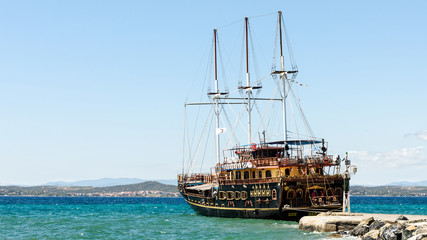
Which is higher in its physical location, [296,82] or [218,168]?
[296,82]

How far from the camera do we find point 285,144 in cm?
5250

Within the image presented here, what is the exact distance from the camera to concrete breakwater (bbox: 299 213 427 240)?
32812 millimetres

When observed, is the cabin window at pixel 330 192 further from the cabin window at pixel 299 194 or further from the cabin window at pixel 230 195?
the cabin window at pixel 230 195

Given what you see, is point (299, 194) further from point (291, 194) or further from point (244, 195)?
point (244, 195)

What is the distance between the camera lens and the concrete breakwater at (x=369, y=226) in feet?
108

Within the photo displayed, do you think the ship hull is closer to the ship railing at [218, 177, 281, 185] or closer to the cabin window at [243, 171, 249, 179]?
the ship railing at [218, 177, 281, 185]

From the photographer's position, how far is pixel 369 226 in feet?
123

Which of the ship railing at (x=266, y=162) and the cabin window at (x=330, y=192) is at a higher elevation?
the ship railing at (x=266, y=162)

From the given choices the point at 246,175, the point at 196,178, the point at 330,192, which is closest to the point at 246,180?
the point at 246,175

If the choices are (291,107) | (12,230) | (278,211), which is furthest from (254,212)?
(12,230)

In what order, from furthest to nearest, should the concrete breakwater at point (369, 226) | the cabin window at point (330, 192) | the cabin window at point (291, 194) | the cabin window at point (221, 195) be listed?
1. the cabin window at point (221, 195)
2. the cabin window at point (330, 192)
3. the cabin window at point (291, 194)
4. the concrete breakwater at point (369, 226)

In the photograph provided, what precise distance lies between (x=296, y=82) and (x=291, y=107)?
11.9 ft

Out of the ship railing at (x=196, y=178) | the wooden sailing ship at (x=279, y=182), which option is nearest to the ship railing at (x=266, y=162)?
the wooden sailing ship at (x=279, y=182)

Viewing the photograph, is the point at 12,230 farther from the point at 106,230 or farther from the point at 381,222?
the point at 381,222
